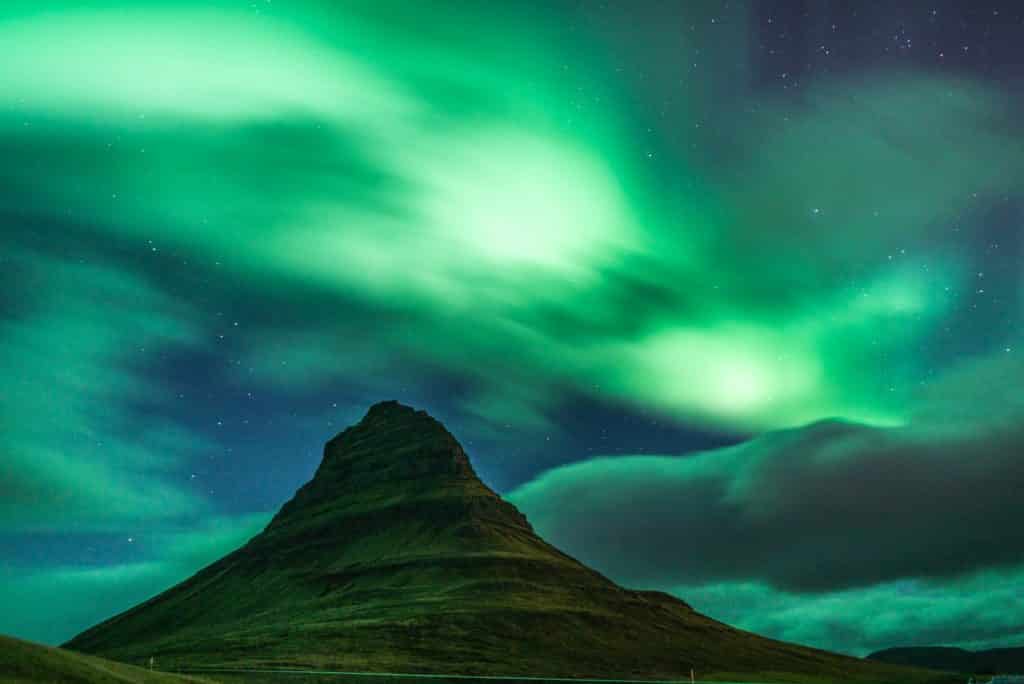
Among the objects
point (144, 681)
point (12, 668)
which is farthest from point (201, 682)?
point (12, 668)

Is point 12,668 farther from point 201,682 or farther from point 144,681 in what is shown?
point 201,682

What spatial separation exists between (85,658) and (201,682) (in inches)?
1522

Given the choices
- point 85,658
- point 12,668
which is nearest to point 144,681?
point 85,658

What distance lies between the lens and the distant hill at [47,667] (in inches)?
4614

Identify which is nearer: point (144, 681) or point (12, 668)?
point (12, 668)

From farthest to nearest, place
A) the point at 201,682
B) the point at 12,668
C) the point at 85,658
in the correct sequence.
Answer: the point at 201,682, the point at 85,658, the point at 12,668

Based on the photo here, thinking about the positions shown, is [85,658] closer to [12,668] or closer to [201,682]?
[12,668]

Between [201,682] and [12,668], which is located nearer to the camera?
[12,668]

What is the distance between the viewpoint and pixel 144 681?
478ft

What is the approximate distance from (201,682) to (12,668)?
6264 centimetres

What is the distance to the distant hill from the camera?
11719cm

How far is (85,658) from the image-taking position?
141250mm

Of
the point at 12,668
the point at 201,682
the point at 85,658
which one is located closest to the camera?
the point at 12,668

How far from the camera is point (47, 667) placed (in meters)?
122
